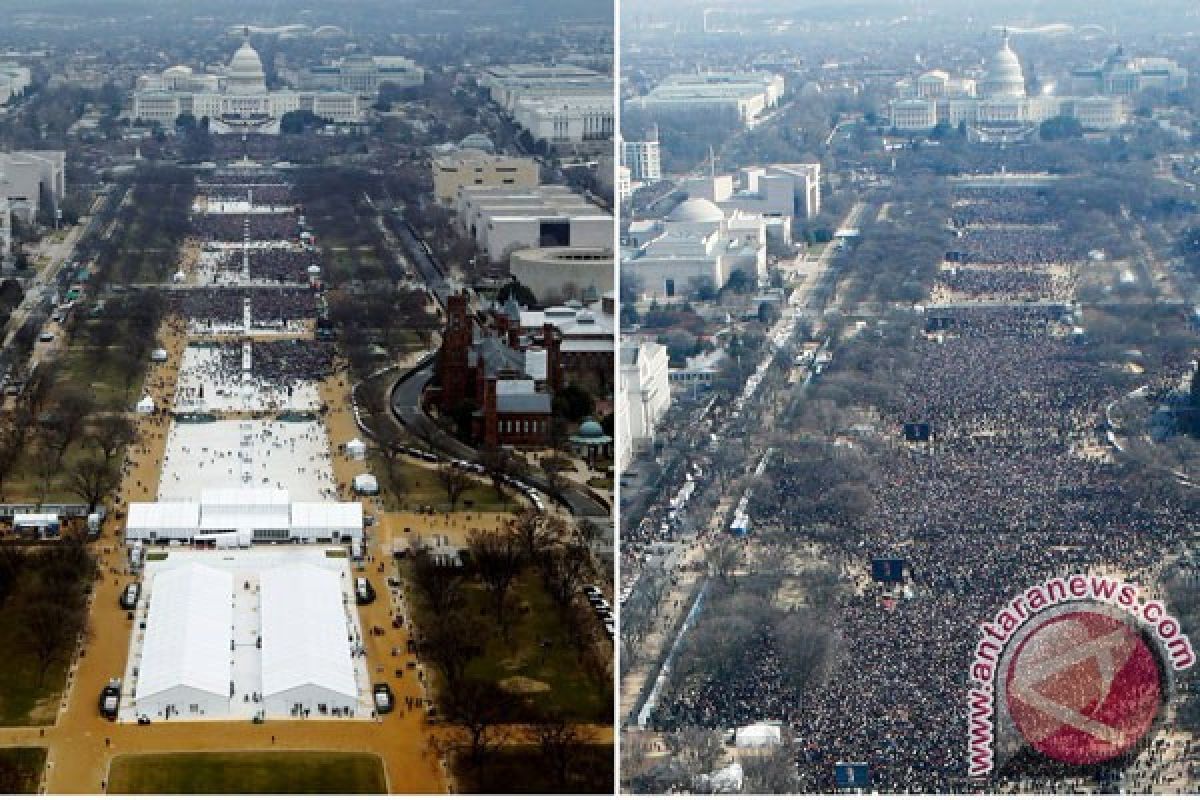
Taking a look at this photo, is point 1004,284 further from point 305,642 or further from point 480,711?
point 480,711

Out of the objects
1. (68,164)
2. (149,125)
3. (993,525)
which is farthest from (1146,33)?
(149,125)

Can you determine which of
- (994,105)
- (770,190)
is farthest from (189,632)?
(994,105)

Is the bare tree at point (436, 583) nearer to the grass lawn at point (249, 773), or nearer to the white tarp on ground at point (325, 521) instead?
the white tarp on ground at point (325, 521)

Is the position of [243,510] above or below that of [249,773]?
above

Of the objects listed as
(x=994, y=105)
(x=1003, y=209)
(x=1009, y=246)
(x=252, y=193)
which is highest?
(x=994, y=105)

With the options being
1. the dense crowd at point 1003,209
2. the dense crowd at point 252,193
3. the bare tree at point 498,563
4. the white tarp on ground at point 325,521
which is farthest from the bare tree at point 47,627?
the dense crowd at point 252,193

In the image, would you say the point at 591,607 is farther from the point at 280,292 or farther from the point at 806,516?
the point at 280,292

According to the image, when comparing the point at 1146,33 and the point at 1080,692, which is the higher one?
the point at 1146,33
